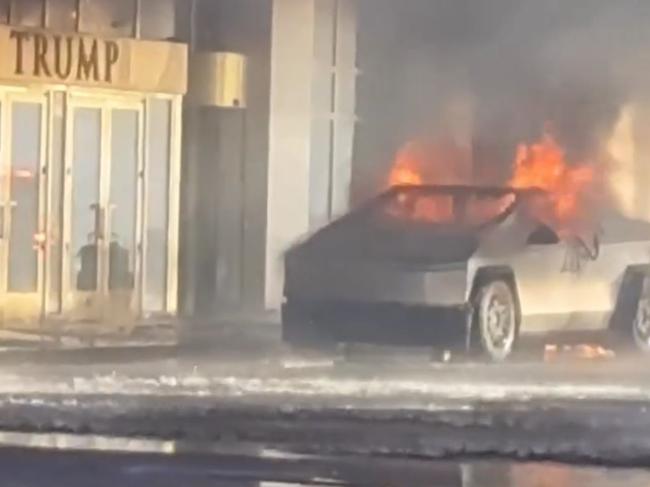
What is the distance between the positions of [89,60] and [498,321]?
637mm

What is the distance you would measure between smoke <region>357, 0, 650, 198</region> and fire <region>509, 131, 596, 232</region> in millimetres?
14

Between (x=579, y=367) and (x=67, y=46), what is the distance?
0.78 meters

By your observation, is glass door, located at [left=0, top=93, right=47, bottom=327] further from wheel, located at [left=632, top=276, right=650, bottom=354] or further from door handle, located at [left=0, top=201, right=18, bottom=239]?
wheel, located at [left=632, top=276, right=650, bottom=354]

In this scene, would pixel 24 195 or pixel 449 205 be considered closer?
pixel 449 205

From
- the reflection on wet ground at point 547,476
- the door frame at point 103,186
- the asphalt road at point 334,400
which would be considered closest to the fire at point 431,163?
the asphalt road at point 334,400

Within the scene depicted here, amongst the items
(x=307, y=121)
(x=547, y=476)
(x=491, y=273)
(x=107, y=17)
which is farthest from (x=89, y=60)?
(x=547, y=476)

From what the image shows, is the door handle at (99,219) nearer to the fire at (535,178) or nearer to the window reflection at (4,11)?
the window reflection at (4,11)

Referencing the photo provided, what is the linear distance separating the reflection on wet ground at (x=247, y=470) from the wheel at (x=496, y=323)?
30 cm

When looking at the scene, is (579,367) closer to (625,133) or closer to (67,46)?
(625,133)

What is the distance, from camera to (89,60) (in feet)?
8.00

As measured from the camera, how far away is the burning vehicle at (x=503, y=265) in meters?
2.30

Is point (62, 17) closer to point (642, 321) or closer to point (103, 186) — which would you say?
point (103, 186)

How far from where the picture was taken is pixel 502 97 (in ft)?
7.66

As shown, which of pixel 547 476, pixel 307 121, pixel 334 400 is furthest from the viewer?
pixel 307 121
